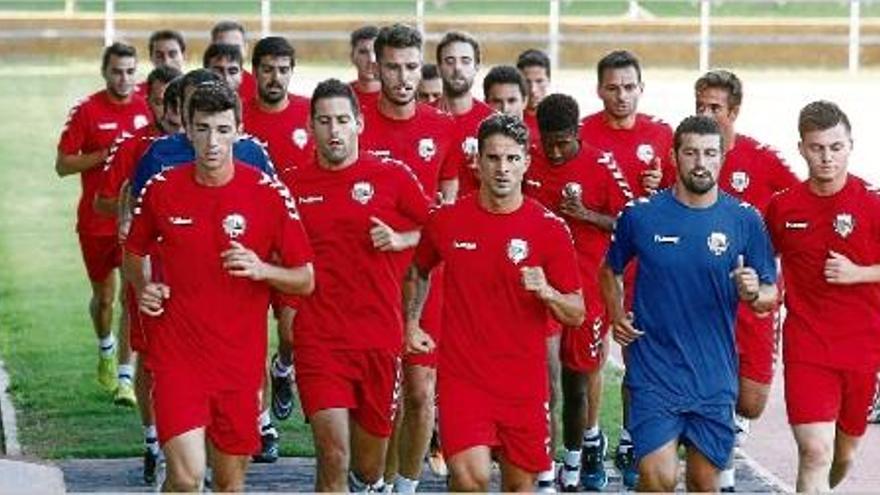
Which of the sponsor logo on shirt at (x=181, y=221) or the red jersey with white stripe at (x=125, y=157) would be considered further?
the red jersey with white stripe at (x=125, y=157)

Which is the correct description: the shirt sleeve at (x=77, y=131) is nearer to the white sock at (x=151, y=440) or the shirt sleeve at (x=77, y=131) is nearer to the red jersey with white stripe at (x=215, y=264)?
the white sock at (x=151, y=440)

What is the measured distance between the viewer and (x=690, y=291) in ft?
46.7

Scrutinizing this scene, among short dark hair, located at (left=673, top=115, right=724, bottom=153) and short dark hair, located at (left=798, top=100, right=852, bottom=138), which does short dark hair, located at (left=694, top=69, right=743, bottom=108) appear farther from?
short dark hair, located at (left=673, top=115, right=724, bottom=153)

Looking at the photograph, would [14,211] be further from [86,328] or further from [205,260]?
[205,260]

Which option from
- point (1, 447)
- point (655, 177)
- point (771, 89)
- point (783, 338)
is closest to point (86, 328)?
point (1, 447)

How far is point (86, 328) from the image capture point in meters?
24.2

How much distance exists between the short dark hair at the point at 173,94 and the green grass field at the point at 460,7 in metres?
35.1

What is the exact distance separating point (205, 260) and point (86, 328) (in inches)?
412

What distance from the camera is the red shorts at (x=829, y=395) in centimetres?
1504

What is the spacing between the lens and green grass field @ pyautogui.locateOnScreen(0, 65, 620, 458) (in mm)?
18891

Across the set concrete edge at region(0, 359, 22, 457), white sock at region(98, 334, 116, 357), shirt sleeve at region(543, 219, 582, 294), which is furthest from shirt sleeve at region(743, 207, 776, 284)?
white sock at region(98, 334, 116, 357)

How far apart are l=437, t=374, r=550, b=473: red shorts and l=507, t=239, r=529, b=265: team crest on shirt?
0.63m

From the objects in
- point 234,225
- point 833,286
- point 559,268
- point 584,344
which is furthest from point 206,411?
point 584,344

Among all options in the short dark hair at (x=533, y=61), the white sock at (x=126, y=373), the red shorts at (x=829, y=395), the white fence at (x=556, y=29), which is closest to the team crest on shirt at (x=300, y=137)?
the short dark hair at (x=533, y=61)
